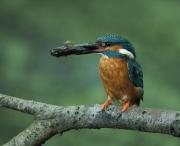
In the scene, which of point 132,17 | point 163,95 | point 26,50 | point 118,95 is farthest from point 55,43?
point 118,95

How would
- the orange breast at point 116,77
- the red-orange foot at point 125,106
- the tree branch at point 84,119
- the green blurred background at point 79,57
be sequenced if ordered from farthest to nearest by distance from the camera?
the green blurred background at point 79,57 < the orange breast at point 116,77 < the red-orange foot at point 125,106 < the tree branch at point 84,119

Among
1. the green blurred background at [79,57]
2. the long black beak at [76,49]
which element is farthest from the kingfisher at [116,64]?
the green blurred background at [79,57]

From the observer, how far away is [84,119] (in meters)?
2.04

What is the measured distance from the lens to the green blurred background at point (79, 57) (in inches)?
206

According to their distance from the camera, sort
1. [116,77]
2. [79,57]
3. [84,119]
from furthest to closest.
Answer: [79,57] < [116,77] < [84,119]

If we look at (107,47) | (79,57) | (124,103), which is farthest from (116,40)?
(79,57)

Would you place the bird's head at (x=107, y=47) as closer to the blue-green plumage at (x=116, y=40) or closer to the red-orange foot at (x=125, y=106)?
the blue-green plumage at (x=116, y=40)

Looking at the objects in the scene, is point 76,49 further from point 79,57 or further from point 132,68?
point 79,57

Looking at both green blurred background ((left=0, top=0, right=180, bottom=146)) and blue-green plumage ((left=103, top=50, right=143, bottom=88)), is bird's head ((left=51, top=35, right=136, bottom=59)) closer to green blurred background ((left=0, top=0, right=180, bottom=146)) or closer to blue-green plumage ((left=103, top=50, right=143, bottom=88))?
blue-green plumage ((left=103, top=50, right=143, bottom=88))

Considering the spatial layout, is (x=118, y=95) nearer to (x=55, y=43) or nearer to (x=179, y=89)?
(x=179, y=89)

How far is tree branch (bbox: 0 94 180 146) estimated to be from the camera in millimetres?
1901

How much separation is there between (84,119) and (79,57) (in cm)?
382

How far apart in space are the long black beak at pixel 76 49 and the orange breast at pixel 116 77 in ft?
0.16

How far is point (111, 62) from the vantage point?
2098mm
